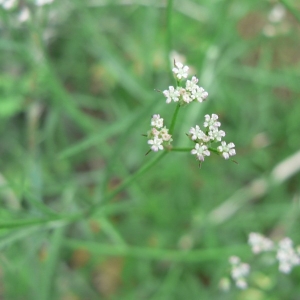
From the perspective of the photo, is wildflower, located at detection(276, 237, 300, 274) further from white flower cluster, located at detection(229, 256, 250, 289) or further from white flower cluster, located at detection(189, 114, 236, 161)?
white flower cluster, located at detection(189, 114, 236, 161)

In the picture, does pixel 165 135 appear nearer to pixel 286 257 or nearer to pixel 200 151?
pixel 200 151

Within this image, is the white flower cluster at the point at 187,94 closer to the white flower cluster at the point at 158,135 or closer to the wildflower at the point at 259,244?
the white flower cluster at the point at 158,135

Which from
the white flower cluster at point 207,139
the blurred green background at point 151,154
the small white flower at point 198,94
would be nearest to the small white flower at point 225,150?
the white flower cluster at point 207,139

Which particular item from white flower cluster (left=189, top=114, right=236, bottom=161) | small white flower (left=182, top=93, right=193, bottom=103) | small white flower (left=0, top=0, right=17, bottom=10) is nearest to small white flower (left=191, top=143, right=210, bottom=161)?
white flower cluster (left=189, top=114, right=236, bottom=161)

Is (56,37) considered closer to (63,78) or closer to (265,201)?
(63,78)

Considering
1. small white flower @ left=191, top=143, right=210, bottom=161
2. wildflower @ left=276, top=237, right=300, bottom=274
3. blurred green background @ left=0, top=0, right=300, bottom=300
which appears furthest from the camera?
blurred green background @ left=0, top=0, right=300, bottom=300

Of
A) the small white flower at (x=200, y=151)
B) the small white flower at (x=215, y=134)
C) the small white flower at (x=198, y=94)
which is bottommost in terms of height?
the small white flower at (x=200, y=151)

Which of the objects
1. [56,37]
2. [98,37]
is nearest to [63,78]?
[56,37]

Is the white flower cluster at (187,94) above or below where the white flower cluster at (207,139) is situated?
above
